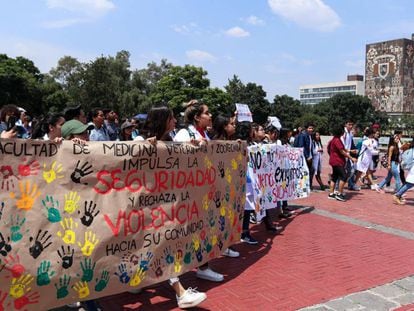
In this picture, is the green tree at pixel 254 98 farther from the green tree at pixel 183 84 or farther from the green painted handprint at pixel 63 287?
the green painted handprint at pixel 63 287

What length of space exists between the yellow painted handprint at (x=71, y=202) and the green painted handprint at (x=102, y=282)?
600 mm

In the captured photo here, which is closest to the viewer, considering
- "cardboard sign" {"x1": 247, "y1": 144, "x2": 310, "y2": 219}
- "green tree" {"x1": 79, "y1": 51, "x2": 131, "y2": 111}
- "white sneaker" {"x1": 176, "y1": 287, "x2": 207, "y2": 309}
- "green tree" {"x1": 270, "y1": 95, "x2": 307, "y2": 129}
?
"white sneaker" {"x1": 176, "y1": 287, "x2": 207, "y2": 309}

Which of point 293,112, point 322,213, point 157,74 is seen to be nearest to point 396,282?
point 322,213

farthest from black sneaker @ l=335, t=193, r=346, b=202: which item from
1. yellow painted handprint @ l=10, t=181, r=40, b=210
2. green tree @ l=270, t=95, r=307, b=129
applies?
green tree @ l=270, t=95, r=307, b=129

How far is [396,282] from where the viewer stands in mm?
4762

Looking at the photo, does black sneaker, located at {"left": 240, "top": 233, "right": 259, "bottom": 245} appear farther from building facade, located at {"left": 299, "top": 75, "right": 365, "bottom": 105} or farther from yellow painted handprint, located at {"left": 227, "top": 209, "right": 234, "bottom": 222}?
building facade, located at {"left": 299, "top": 75, "right": 365, "bottom": 105}

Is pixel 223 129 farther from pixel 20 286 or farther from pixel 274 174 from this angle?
pixel 20 286

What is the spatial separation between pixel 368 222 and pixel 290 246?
96.2 inches

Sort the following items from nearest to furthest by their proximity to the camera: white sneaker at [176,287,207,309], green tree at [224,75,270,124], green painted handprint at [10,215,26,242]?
1. green painted handprint at [10,215,26,242]
2. white sneaker at [176,287,207,309]
3. green tree at [224,75,270,124]

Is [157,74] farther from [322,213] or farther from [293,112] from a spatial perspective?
[322,213]

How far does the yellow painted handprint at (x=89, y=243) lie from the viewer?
10.5 feet

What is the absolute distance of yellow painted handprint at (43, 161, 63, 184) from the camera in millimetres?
3010

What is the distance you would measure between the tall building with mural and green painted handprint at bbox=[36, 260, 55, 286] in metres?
90.3

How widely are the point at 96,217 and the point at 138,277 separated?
2.37ft
